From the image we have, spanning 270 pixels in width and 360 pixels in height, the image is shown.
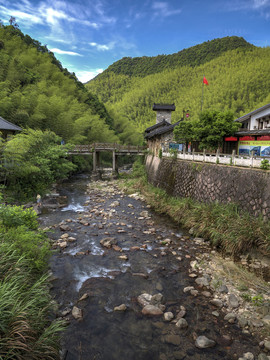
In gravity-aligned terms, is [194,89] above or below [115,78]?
below

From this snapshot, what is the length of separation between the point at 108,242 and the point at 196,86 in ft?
301

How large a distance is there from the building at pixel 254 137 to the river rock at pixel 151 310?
10.1 m

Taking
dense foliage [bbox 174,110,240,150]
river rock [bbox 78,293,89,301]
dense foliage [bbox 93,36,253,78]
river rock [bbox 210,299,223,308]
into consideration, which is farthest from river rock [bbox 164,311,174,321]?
dense foliage [bbox 93,36,253,78]

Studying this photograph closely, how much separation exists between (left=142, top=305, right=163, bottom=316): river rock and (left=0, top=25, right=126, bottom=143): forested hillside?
70.0 feet

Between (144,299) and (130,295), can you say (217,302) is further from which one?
(130,295)

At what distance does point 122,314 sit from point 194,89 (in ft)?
304

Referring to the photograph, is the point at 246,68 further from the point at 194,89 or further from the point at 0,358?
the point at 0,358

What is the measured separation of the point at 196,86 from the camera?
8719 centimetres

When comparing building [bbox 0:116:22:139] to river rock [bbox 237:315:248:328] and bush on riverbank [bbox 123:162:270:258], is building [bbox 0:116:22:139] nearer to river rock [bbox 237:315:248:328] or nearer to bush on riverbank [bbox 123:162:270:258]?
bush on riverbank [bbox 123:162:270:258]

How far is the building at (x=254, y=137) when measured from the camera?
42.7 ft

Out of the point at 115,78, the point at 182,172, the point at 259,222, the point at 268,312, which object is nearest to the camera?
the point at 268,312

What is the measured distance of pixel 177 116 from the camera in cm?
7119

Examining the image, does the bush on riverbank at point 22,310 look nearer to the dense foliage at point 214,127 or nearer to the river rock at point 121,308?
the river rock at point 121,308

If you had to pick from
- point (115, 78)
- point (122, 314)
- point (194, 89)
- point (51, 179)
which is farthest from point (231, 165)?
point (115, 78)
